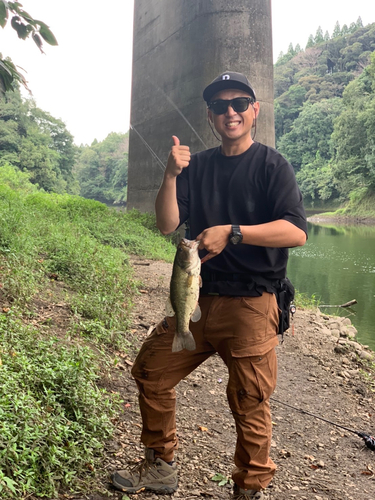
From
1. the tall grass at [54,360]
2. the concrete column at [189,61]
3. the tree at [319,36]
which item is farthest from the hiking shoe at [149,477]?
the tree at [319,36]

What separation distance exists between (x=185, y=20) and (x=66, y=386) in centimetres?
1352

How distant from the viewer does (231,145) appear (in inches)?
107

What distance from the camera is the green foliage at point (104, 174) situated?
92375 millimetres

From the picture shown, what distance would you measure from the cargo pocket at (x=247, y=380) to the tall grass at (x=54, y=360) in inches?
47.5

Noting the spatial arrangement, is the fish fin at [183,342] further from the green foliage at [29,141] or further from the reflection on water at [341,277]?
the green foliage at [29,141]

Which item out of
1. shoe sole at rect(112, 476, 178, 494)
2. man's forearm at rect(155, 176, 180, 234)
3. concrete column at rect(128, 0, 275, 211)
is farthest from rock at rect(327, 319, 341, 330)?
man's forearm at rect(155, 176, 180, 234)

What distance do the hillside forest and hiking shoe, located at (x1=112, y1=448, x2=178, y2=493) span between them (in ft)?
7.30

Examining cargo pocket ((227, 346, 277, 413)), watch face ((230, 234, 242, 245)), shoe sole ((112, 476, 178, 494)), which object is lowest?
shoe sole ((112, 476, 178, 494))

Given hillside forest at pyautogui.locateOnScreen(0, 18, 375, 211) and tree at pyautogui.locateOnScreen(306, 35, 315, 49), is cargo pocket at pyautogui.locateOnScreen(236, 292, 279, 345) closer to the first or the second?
hillside forest at pyautogui.locateOnScreen(0, 18, 375, 211)

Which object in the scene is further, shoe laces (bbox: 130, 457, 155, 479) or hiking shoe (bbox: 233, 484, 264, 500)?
shoe laces (bbox: 130, 457, 155, 479)

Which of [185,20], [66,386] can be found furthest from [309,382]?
[185,20]

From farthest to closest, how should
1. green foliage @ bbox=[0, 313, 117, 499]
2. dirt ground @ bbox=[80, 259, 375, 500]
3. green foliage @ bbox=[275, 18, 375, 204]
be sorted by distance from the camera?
green foliage @ bbox=[275, 18, 375, 204], dirt ground @ bbox=[80, 259, 375, 500], green foliage @ bbox=[0, 313, 117, 499]

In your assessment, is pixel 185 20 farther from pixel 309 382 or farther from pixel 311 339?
pixel 309 382

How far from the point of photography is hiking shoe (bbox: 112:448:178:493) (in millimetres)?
3006
